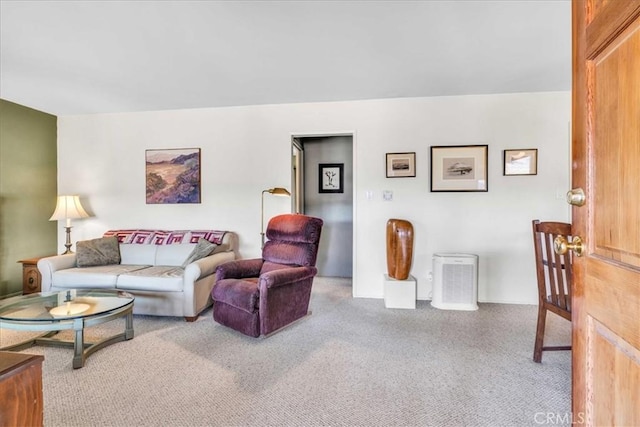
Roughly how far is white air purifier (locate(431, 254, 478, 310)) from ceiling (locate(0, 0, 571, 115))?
5.92 feet

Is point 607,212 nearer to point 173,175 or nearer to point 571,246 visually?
point 571,246

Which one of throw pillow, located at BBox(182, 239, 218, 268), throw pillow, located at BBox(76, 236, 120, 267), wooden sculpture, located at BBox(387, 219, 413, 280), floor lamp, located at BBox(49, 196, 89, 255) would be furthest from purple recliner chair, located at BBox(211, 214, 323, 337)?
floor lamp, located at BBox(49, 196, 89, 255)

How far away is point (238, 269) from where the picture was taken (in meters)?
2.96

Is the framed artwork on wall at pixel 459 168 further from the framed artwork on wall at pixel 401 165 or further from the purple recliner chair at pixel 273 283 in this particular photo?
the purple recliner chair at pixel 273 283

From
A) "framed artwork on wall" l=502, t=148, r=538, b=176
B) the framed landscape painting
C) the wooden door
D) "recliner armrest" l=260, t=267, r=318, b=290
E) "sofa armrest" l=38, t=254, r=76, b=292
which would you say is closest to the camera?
the wooden door

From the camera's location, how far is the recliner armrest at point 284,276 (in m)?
2.46

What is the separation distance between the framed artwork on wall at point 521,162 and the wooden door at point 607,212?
2.76 m

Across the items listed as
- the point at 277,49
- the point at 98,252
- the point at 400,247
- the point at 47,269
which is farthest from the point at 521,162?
the point at 47,269

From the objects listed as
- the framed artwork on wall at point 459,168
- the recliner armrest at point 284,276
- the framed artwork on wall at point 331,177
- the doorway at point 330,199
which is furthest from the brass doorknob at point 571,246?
the framed artwork on wall at point 331,177

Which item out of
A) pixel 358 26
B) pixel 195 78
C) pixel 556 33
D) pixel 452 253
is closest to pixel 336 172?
pixel 452 253

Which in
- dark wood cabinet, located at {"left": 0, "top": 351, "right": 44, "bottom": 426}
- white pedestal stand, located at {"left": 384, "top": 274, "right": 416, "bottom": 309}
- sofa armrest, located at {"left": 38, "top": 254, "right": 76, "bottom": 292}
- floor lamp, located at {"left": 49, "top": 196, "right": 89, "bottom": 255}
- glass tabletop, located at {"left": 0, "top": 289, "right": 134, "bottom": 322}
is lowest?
white pedestal stand, located at {"left": 384, "top": 274, "right": 416, "bottom": 309}

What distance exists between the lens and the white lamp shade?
12.2 ft

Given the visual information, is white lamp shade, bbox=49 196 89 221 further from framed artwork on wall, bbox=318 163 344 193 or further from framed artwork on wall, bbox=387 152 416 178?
framed artwork on wall, bbox=387 152 416 178

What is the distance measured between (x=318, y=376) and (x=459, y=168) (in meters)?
2.67
